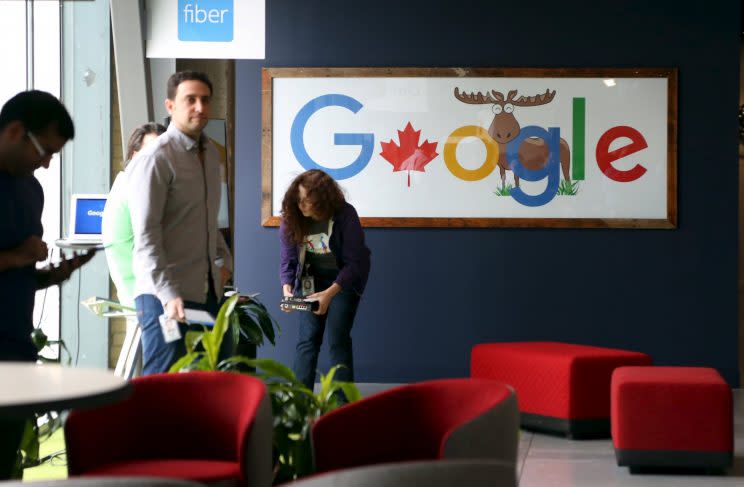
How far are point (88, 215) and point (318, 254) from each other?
129 cm

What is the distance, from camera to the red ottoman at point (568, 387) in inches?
254

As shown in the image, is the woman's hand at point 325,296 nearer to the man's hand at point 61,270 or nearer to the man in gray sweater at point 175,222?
the man in gray sweater at point 175,222

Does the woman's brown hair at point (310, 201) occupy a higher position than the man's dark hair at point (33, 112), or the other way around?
the man's dark hair at point (33, 112)

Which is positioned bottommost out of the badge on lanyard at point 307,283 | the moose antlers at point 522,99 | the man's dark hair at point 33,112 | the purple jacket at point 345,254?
the badge on lanyard at point 307,283

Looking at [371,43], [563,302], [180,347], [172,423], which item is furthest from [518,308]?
[172,423]

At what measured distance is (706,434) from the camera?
17.8 feet

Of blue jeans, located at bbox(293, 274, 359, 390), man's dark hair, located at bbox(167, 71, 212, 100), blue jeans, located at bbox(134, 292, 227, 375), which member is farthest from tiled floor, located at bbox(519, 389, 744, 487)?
man's dark hair, located at bbox(167, 71, 212, 100)

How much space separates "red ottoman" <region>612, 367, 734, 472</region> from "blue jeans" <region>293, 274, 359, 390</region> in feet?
5.30

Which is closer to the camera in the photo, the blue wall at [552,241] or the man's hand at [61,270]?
the man's hand at [61,270]

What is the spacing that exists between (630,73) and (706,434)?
146 inches

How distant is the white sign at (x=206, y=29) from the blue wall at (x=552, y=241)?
1723 millimetres

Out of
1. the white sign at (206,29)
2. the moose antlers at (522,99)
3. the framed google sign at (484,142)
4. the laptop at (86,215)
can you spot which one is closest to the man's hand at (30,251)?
the laptop at (86,215)

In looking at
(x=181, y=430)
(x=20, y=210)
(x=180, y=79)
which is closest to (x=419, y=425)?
(x=181, y=430)

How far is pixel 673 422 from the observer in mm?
5461
